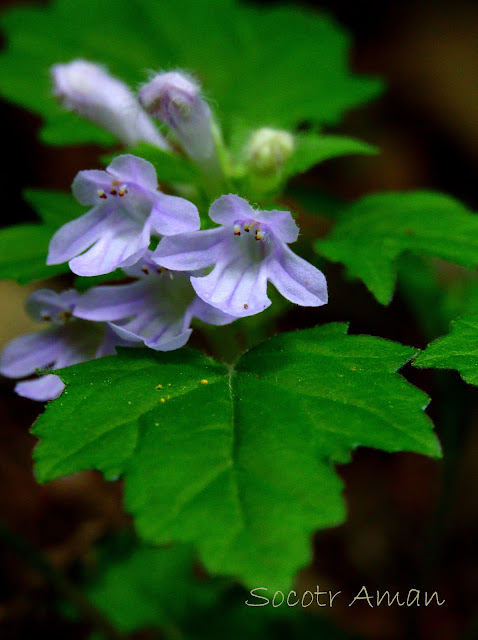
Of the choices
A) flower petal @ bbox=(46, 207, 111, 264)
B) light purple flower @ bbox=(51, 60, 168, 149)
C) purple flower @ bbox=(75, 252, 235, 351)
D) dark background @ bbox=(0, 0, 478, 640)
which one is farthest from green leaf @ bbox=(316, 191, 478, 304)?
dark background @ bbox=(0, 0, 478, 640)

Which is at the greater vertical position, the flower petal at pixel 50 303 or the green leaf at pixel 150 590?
the flower petal at pixel 50 303

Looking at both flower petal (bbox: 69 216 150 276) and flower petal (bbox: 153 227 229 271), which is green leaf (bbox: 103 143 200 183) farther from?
flower petal (bbox: 153 227 229 271)

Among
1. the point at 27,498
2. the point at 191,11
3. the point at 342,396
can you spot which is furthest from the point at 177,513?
the point at 191,11

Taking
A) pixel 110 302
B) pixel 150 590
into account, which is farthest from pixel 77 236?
pixel 150 590

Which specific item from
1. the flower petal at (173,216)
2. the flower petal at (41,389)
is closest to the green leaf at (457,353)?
the flower petal at (173,216)

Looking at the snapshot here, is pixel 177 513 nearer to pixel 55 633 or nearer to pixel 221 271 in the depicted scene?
pixel 221 271

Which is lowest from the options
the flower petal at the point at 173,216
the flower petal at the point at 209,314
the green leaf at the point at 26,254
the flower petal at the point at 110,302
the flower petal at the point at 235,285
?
the green leaf at the point at 26,254

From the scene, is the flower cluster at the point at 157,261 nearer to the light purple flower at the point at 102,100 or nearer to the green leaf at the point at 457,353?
the green leaf at the point at 457,353
